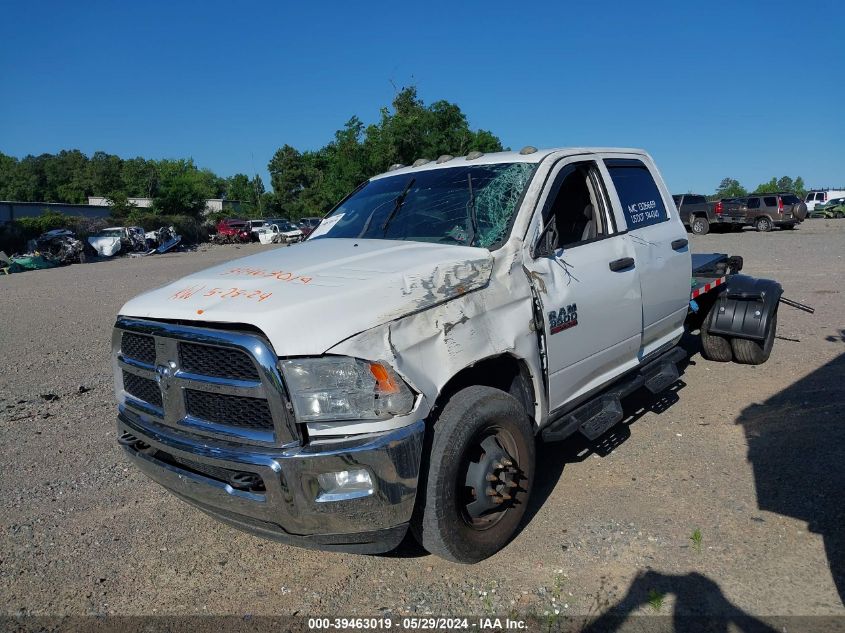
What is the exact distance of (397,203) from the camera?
433 cm

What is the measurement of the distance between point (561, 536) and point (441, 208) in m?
2.07

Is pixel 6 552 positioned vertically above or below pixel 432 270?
below

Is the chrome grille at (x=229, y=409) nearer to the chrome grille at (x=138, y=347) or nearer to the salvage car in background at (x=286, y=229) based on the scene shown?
the chrome grille at (x=138, y=347)

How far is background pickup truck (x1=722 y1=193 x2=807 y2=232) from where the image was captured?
2967cm

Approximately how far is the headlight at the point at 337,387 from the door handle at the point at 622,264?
2137 millimetres

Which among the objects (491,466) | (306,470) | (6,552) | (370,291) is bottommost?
(6,552)

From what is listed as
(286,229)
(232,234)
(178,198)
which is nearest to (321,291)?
(286,229)

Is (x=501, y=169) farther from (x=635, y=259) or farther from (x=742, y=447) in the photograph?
(x=742, y=447)

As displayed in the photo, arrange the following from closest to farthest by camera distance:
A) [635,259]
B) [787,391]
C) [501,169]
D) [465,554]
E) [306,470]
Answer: [306,470], [465,554], [501,169], [635,259], [787,391]

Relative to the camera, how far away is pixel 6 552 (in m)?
3.53

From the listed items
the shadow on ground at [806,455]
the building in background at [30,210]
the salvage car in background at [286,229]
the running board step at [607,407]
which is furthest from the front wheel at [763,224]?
the building in background at [30,210]

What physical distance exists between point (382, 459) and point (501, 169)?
2.24 metres

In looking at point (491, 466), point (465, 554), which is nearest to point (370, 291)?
point (491, 466)

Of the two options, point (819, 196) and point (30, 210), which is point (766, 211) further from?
point (30, 210)
